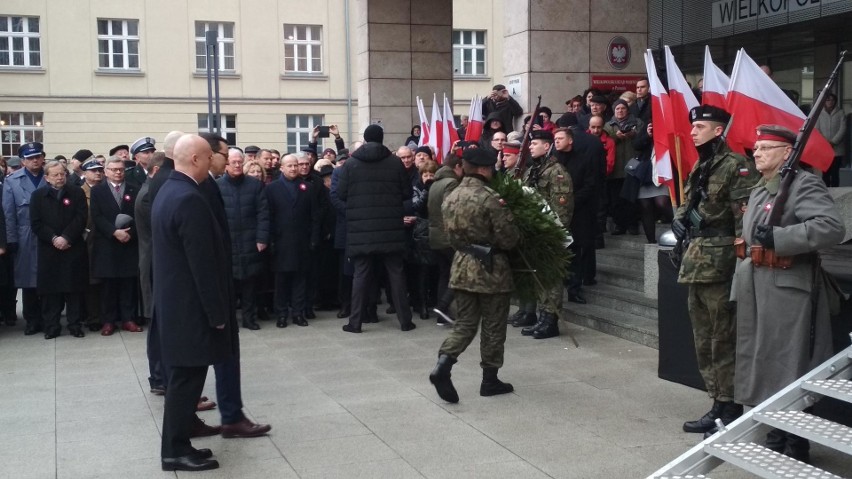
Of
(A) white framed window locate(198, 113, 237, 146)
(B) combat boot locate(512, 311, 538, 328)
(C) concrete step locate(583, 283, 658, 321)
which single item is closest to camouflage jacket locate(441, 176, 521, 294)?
(C) concrete step locate(583, 283, 658, 321)

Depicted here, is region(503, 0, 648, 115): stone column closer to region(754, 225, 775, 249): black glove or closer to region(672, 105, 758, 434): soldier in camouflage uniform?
region(672, 105, 758, 434): soldier in camouflage uniform

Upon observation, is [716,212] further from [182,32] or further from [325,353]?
[182,32]

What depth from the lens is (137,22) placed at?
117ft

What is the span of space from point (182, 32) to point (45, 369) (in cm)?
2792

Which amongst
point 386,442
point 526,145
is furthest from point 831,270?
point 526,145

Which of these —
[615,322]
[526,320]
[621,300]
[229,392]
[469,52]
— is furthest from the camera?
[469,52]

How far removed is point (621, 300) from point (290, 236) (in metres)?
3.72

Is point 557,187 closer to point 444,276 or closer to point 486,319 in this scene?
point 444,276

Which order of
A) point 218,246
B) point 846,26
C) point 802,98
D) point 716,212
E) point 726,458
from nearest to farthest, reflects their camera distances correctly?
point 726,458, point 218,246, point 716,212, point 846,26, point 802,98

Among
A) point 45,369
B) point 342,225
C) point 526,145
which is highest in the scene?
point 526,145

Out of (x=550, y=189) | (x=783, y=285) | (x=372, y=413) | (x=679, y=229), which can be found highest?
(x=550, y=189)

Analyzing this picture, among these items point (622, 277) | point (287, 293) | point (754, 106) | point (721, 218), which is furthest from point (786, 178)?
point (287, 293)

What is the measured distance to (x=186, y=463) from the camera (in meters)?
6.11

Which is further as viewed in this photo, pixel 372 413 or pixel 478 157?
pixel 478 157
